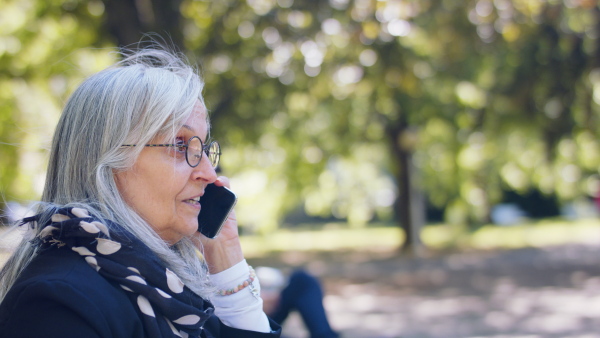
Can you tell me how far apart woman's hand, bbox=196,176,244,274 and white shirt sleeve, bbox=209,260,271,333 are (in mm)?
28

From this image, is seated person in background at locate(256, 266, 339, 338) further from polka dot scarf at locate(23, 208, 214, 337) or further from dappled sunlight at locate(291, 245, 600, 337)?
dappled sunlight at locate(291, 245, 600, 337)

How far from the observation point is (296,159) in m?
14.7

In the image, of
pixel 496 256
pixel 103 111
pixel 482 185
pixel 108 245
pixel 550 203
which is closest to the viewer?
pixel 108 245

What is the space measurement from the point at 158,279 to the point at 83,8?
22.7 ft

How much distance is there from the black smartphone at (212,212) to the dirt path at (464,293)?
13.8 feet

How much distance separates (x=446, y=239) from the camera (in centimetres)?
1756

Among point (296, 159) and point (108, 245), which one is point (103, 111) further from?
point (296, 159)

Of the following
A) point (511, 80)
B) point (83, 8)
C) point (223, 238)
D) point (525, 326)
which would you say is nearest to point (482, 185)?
point (511, 80)

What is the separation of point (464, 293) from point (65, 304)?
8996mm

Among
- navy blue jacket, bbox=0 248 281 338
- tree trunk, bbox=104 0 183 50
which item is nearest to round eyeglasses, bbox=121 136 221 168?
navy blue jacket, bbox=0 248 281 338

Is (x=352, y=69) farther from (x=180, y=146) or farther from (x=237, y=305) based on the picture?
(x=180, y=146)

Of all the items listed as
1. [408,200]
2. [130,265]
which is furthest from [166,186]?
[408,200]

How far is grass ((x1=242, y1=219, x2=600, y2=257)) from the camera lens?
16125mm

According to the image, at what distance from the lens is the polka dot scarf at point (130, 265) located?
4.54 ft
